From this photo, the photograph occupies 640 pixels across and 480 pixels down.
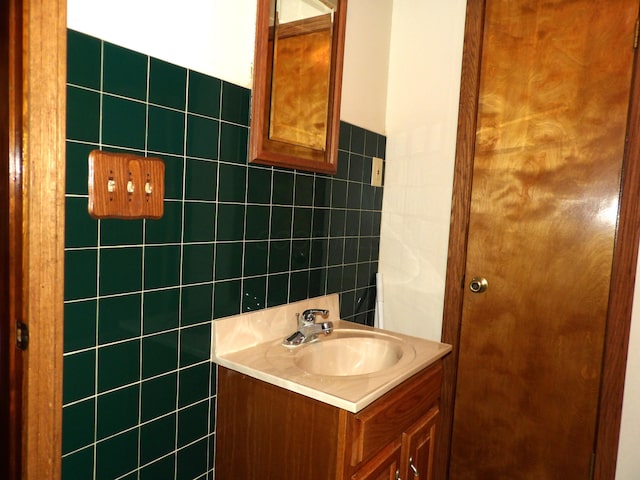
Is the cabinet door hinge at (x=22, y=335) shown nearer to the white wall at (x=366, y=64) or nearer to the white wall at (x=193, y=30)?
the white wall at (x=193, y=30)

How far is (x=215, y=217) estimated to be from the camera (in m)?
1.26

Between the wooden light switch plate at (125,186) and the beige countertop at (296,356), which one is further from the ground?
the wooden light switch plate at (125,186)

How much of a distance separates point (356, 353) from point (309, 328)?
202 mm

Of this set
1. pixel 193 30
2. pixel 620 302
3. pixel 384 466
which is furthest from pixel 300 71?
pixel 620 302

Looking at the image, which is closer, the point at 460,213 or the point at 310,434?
the point at 310,434

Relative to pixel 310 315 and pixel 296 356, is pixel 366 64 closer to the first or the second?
pixel 310 315

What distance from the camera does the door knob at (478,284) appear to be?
1.83 meters

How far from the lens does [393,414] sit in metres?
1.26

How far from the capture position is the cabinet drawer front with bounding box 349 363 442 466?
1.13 meters

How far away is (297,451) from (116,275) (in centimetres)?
63

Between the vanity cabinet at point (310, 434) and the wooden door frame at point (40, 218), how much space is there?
1.49 ft

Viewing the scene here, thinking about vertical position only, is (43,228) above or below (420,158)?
below

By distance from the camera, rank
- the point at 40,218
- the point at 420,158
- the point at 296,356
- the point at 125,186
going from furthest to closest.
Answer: the point at 420,158, the point at 296,356, the point at 125,186, the point at 40,218

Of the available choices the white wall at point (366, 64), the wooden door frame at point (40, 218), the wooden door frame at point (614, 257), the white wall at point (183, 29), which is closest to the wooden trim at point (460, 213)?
the wooden door frame at point (614, 257)
